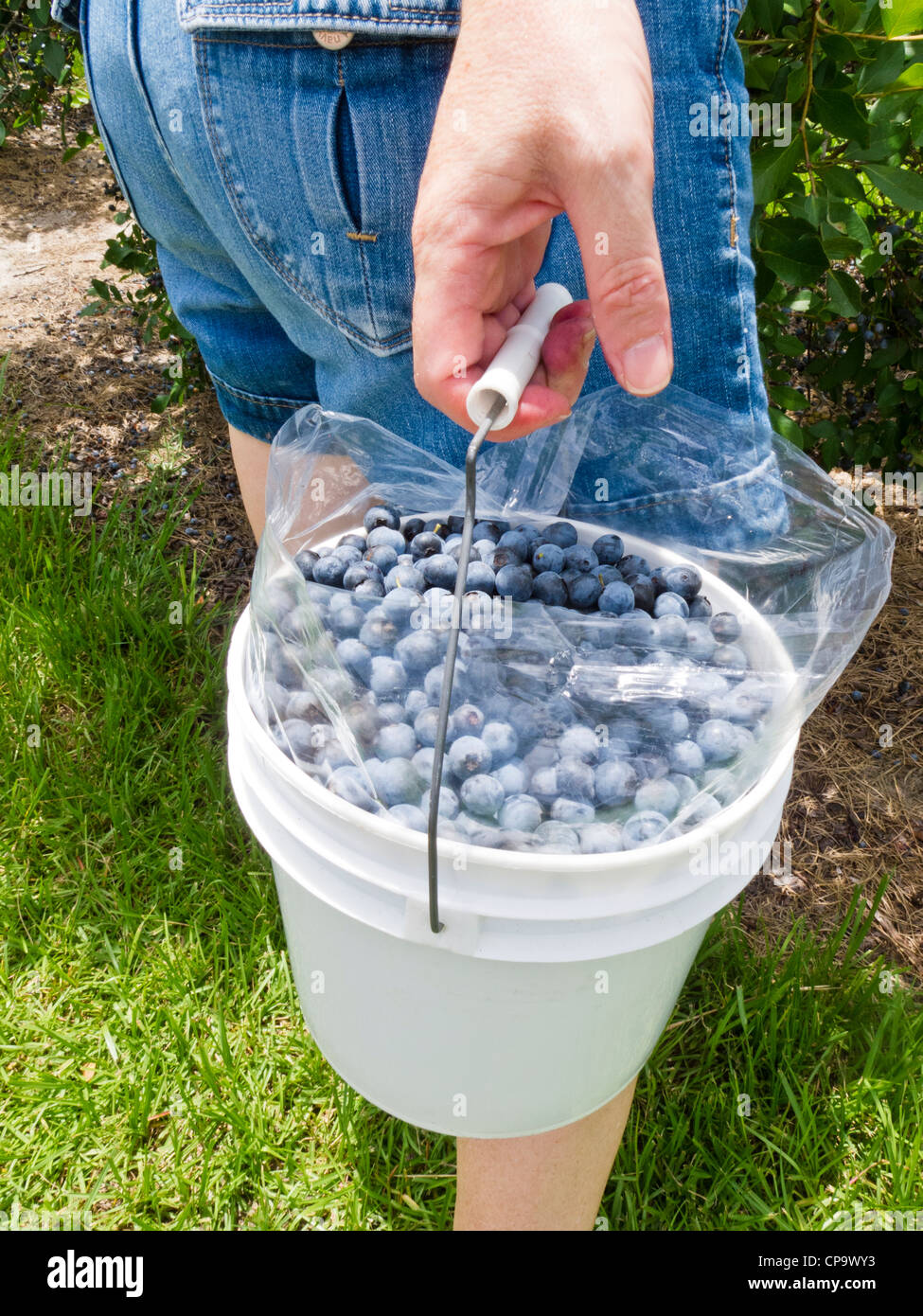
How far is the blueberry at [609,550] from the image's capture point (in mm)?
1081

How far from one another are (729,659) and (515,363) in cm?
34

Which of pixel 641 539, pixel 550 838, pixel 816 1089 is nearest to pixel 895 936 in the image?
pixel 816 1089

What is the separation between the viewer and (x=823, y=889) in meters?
1.76

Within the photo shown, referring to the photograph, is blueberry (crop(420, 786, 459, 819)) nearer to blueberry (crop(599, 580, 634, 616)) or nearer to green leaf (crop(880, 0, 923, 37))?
blueberry (crop(599, 580, 634, 616))

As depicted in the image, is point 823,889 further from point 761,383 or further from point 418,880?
point 418,880

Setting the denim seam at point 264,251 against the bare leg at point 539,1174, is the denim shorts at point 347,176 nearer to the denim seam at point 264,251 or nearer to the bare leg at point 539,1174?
the denim seam at point 264,251

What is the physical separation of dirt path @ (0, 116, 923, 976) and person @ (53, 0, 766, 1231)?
85 cm

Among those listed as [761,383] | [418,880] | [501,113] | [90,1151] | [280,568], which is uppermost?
[501,113]

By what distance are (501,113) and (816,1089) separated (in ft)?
4.33

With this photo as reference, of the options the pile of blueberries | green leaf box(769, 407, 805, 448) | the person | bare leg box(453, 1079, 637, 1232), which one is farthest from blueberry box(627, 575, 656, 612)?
green leaf box(769, 407, 805, 448)

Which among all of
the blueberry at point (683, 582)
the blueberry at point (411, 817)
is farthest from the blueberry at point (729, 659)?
the blueberry at point (411, 817)

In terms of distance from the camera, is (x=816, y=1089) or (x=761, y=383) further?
(x=816, y=1089)

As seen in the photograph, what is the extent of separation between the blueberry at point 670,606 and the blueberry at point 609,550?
0.10m

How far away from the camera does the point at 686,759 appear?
0.86 metres
